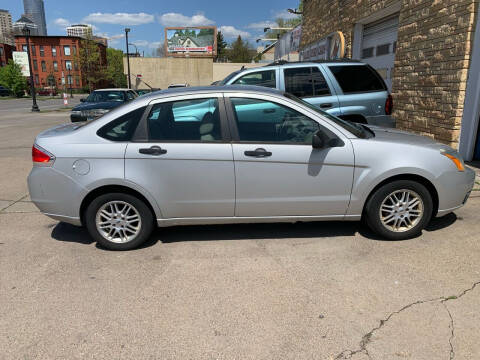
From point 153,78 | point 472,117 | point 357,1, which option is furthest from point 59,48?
point 472,117

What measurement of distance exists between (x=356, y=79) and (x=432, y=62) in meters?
2.01

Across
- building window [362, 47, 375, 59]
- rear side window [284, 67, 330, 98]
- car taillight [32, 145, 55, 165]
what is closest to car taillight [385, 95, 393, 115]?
rear side window [284, 67, 330, 98]

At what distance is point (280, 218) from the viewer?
392cm

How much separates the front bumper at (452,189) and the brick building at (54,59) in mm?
83144

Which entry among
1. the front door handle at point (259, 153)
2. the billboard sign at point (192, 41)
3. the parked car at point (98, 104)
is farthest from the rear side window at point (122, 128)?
the billboard sign at point (192, 41)

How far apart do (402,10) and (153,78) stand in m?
42.4

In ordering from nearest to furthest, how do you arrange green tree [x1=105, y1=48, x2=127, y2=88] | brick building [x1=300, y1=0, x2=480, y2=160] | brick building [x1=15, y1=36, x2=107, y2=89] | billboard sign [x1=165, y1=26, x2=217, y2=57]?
brick building [x1=300, y1=0, x2=480, y2=160] < billboard sign [x1=165, y1=26, x2=217, y2=57] < green tree [x1=105, y1=48, x2=127, y2=88] < brick building [x1=15, y1=36, x2=107, y2=89]

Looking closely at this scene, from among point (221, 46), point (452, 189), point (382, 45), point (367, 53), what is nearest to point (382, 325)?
point (452, 189)

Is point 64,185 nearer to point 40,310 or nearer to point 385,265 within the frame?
point 40,310

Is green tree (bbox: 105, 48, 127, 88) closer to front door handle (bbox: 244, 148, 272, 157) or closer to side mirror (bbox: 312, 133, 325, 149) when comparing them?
front door handle (bbox: 244, 148, 272, 157)

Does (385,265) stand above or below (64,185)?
below

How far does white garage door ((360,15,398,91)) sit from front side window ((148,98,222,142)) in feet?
25.5

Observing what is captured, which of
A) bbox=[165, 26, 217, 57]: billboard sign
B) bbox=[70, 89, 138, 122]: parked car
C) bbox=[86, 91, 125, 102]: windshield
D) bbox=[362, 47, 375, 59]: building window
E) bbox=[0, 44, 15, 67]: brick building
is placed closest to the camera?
bbox=[362, 47, 375, 59]: building window

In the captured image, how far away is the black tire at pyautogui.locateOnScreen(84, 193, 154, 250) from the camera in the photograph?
12.4 ft
